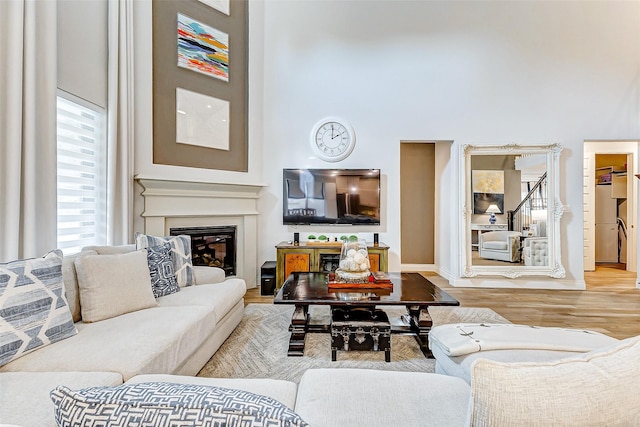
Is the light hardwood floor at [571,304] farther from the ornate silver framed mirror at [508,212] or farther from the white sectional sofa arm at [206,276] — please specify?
the white sectional sofa arm at [206,276]

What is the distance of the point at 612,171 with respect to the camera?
6258mm

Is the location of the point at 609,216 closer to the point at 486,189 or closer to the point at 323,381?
the point at 486,189

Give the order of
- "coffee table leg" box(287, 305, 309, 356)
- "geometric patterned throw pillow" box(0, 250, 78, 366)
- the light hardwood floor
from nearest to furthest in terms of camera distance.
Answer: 1. "geometric patterned throw pillow" box(0, 250, 78, 366)
2. "coffee table leg" box(287, 305, 309, 356)
3. the light hardwood floor

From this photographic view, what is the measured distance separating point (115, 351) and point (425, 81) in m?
4.62

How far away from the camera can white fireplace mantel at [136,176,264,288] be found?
3475 mm

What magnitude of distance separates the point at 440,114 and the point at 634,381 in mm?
4376

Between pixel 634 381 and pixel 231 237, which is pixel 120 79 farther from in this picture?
pixel 634 381

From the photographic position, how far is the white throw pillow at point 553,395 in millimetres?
562

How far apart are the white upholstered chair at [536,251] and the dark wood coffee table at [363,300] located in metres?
2.58

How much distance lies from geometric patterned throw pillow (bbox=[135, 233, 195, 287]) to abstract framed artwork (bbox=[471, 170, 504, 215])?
382 centimetres

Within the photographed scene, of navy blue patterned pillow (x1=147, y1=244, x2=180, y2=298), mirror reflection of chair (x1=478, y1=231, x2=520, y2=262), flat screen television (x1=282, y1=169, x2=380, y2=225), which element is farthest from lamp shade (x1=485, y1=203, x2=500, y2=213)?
navy blue patterned pillow (x1=147, y1=244, x2=180, y2=298)

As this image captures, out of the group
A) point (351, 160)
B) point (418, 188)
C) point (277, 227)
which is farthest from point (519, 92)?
point (277, 227)

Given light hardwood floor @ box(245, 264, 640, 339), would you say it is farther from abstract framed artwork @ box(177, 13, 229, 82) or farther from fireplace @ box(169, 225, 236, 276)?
abstract framed artwork @ box(177, 13, 229, 82)

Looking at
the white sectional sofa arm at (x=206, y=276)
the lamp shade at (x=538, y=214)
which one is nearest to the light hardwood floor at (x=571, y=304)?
the white sectional sofa arm at (x=206, y=276)
